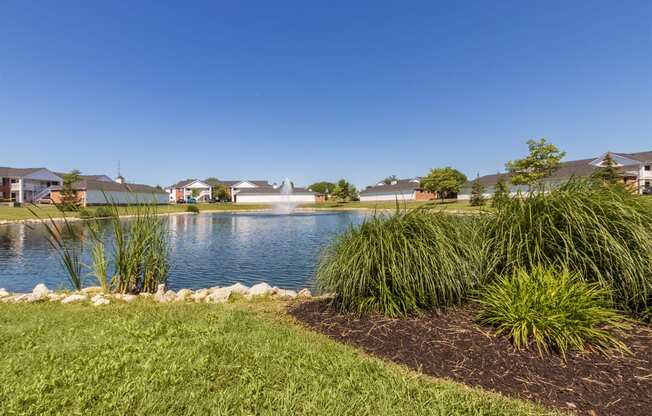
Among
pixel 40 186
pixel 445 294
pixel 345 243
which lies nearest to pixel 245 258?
pixel 345 243

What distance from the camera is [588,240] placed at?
347 centimetres

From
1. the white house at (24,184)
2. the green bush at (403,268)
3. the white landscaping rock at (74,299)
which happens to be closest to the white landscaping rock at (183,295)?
the white landscaping rock at (74,299)

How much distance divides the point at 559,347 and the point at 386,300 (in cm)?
164

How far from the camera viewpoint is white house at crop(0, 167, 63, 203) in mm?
42562

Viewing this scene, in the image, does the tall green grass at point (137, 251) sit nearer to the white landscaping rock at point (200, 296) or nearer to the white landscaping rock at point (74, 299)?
the white landscaping rock at point (74, 299)

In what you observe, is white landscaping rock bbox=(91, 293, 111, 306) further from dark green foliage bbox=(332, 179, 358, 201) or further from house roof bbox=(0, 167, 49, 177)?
dark green foliage bbox=(332, 179, 358, 201)

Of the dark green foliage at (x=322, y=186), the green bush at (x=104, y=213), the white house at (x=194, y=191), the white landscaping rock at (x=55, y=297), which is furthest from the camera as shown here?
the dark green foliage at (x=322, y=186)

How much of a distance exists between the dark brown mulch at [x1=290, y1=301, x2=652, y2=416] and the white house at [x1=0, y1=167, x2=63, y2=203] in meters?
57.3

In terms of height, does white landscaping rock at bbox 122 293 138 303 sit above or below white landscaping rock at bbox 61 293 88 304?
below

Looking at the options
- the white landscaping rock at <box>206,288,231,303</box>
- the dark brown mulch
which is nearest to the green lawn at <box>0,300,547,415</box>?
the dark brown mulch

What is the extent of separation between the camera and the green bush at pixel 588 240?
327cm

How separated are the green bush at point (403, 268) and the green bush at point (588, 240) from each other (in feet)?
1.40

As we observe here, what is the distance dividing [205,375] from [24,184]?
59.0 m

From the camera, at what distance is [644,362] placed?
2594 mm
